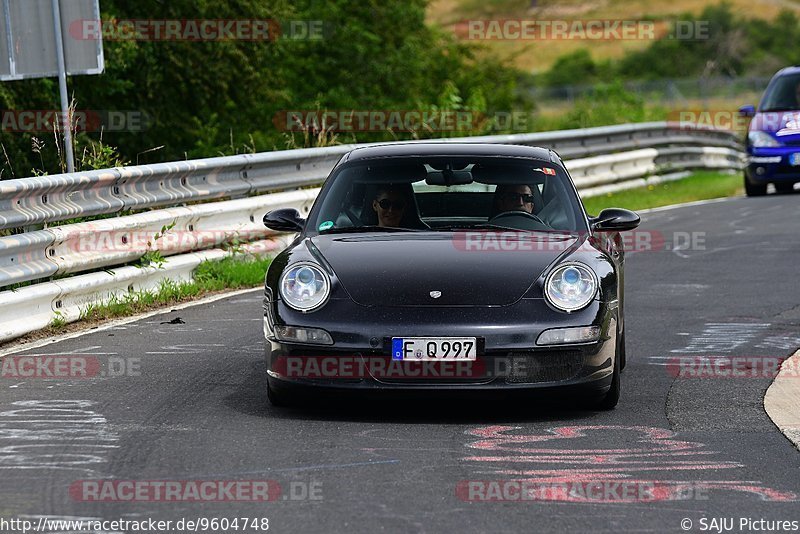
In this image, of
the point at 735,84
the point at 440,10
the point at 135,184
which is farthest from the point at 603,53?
the point at 135,184

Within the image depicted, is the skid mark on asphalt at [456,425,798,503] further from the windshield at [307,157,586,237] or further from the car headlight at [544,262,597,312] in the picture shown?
the windshield at [307,157,586,237]

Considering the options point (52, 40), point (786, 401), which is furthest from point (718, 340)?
point (52, 40)

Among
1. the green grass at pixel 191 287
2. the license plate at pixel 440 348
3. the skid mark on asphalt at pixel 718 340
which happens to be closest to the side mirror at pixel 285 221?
the license plate at pixel 440 348

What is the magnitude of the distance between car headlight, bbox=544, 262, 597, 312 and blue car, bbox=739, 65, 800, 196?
15.0 metres

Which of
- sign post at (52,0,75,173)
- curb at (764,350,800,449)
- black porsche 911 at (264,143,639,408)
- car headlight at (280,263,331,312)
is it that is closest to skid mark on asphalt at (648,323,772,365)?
curb at (764,350,800,449)

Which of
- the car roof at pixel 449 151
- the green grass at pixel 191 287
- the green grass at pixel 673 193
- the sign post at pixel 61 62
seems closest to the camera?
the car roof at pixel 449 151

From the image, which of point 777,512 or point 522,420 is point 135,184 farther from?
point 777,512

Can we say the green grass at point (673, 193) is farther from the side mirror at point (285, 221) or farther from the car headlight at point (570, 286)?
the car headlight at point (570, 286)

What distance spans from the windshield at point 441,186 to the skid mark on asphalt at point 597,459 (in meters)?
1.48

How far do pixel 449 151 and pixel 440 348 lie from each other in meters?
1.82

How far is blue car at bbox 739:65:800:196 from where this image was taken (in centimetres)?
2152

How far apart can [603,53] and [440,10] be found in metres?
42.5

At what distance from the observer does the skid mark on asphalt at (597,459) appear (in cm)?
559

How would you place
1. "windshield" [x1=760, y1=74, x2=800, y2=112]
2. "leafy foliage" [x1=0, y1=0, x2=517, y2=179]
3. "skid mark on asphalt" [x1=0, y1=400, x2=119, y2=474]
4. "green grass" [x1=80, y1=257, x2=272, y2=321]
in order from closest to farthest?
"skid mark on asphalt" [x1=0, y1=400, x2=119, y2=474], "green grass" [x1=80, y1=257, x2=272, y2=321], "windshield" [x1=760, y1=74, x2=800, y2=112], "leafy foliage" [x1=0, y1=0, x2=517, y2=179]
